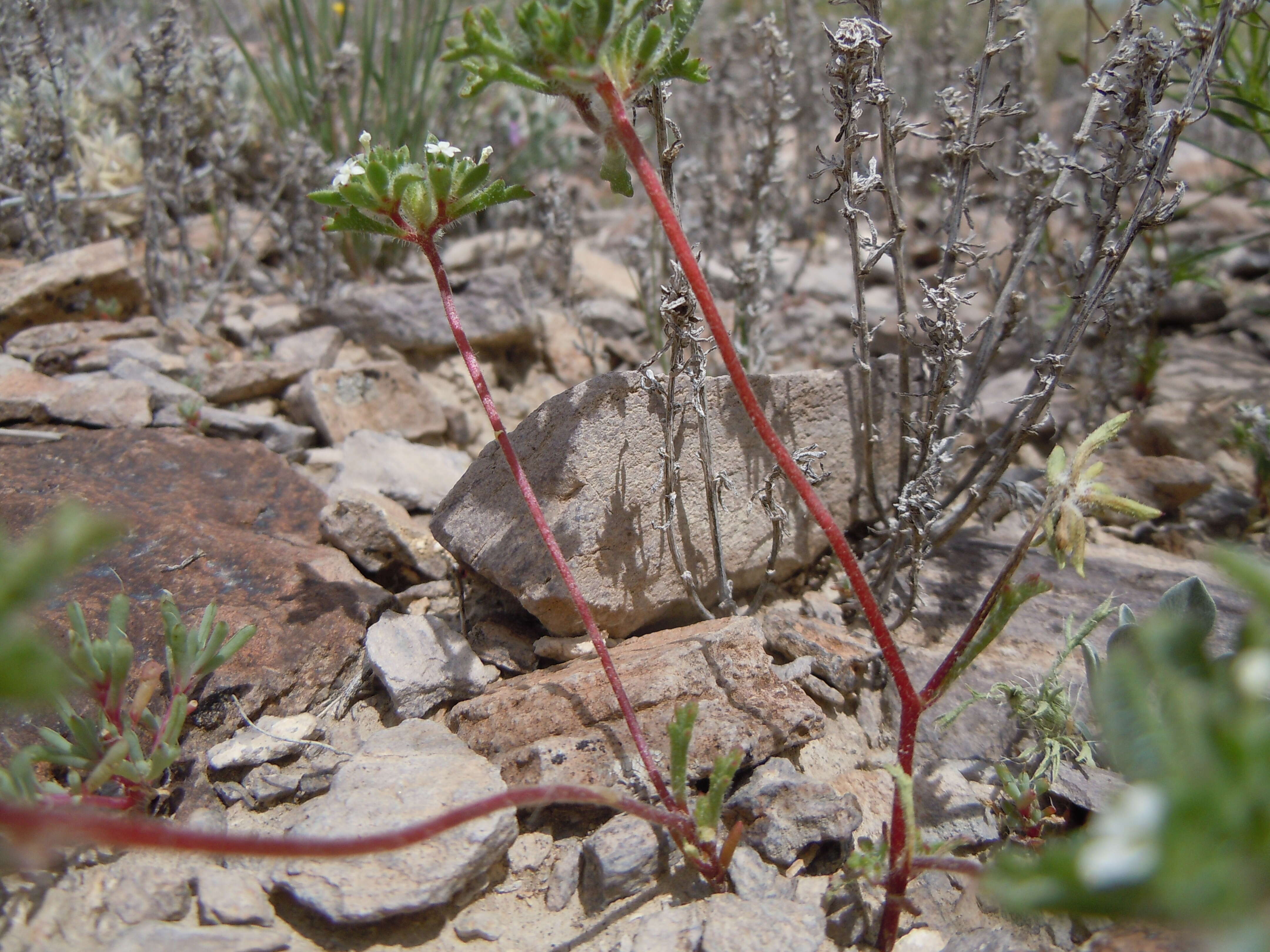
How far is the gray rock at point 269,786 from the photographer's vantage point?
2.07 m

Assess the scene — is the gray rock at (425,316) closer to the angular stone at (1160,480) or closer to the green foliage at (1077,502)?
the angular stone at (1160,480)

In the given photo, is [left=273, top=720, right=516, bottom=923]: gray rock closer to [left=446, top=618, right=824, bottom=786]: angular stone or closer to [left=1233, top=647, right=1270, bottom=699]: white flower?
[left=446, top=618, right=824, bottom=786]: angular stone

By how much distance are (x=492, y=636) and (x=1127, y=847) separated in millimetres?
1873

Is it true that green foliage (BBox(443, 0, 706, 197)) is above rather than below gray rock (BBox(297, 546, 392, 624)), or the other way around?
above

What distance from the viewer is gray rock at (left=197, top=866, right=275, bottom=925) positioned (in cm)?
171

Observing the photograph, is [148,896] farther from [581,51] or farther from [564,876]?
[581,51]

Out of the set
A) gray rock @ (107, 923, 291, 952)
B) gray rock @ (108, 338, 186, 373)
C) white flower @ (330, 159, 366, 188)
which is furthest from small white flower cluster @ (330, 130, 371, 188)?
gray rock @ (108, 338, 186, 373)

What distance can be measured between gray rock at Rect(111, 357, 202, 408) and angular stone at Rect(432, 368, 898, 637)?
1.48 m

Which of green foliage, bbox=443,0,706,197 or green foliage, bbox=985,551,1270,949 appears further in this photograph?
green foliage, bbox=443,0,706,197

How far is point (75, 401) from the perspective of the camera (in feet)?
10.3

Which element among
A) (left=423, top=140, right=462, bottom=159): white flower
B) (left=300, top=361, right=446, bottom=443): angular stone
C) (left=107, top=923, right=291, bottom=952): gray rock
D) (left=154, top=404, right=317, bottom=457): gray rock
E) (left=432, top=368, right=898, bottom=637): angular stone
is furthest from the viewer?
(left=300, top=361, right=446, bottom=443): angular stone

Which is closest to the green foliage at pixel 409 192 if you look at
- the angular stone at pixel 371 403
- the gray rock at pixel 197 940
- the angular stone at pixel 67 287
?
the gray rock at pixel 197 940

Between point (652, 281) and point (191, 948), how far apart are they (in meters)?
Answer: 3.39

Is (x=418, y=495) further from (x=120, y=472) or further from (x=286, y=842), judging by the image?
(x=286, y=842)
